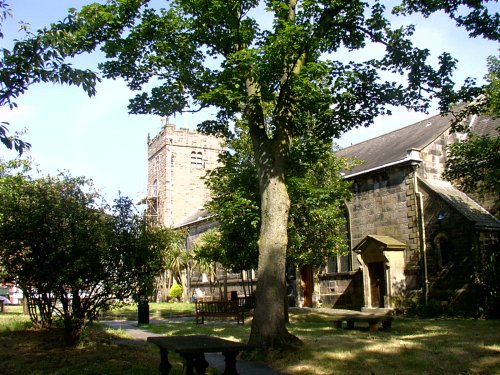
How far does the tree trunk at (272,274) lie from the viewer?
1047 centimetres

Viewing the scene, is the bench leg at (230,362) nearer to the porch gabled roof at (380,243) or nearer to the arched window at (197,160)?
the porch gabled roof at (380,243)

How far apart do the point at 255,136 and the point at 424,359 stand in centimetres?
593

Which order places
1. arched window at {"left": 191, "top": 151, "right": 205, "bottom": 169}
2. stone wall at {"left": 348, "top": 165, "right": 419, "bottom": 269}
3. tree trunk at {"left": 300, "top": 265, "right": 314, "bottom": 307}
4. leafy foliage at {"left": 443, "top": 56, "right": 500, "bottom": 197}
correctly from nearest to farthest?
leafy foliage at {"left": 443, "top": 56, "right": 500, "bottom": 197} → stone wall at {"left": 348, "top": 165, "right": 419, "bottom": 269} → tree trunk at {"left": 300, "top": 265, "right": 314, "bottom": 307} → arched window at {"left": 191, "top": 151, "right": 205, "bottom": 169}

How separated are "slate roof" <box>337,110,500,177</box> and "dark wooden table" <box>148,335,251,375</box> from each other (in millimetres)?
17502

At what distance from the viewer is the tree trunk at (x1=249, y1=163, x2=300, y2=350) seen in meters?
10.5

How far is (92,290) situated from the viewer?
11.6 meters

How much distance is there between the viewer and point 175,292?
145 feet

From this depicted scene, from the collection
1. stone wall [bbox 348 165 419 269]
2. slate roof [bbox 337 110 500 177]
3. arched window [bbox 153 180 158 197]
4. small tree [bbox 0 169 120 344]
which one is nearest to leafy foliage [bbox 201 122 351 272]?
stone wall [bbox 348 165 419 269]

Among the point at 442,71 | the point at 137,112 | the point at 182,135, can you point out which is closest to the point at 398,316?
the point at 442,71

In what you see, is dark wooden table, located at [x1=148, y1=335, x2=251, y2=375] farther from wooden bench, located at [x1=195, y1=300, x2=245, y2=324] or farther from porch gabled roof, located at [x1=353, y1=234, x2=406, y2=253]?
porch gabled roof, located at [x1=353, y1=234, x2=406, y2=253]

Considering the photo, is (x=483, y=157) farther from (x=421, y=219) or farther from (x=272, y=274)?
(x=272, y=274)

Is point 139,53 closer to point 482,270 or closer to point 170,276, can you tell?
point 482,270

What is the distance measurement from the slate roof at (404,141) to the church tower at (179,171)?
2609 centimetres

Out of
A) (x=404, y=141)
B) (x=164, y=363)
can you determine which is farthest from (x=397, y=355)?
(x=404, y=141)
